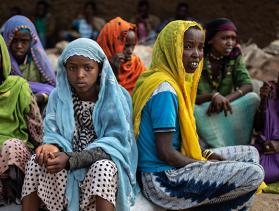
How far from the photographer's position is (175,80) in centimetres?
348

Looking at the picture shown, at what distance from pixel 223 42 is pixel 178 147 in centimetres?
162

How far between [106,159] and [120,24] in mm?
2314

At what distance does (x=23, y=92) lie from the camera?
150 inches

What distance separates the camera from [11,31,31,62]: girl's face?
475cm

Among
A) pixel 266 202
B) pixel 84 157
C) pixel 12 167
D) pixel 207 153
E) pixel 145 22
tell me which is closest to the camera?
pixel 84 157

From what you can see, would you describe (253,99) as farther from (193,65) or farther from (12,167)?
(12,167)

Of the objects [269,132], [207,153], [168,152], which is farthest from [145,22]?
[168,152]

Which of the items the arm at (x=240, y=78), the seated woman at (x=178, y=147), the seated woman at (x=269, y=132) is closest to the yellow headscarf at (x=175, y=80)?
the seated woman at (x=178, y=147)

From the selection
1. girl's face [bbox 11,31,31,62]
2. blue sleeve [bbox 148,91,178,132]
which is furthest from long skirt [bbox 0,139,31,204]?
girl's face [bbox 11,31,31,62]

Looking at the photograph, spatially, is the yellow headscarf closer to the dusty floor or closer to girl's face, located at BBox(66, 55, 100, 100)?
girl's face, located at BBox(66, 55, 100, 100)

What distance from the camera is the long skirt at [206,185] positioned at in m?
3.28

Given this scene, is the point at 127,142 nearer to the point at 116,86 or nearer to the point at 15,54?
the point at 116,86

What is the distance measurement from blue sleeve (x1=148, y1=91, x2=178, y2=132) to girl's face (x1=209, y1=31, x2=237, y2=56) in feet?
5.27

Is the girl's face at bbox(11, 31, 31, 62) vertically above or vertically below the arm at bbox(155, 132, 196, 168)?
above
